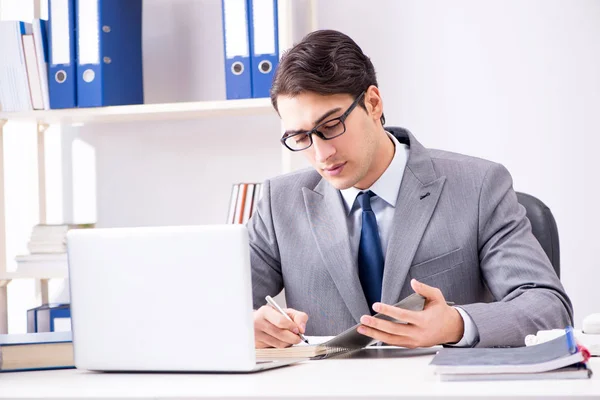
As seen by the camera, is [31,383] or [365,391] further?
→ [31,383]

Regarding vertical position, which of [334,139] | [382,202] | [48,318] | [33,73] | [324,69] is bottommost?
[48,318]

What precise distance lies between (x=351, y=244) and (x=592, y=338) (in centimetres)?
66

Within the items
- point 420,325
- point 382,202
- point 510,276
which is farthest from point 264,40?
point 420,325

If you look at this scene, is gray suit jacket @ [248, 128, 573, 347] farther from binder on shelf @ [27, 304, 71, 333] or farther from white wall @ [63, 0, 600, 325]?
binder on shelf @ [27, 304, 71, 333]

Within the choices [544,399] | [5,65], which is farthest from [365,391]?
[5,65]

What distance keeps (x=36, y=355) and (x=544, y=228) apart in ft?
3.90

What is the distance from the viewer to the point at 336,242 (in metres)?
1.93

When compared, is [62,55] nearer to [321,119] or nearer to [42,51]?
[42,51]

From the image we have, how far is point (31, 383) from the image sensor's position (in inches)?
49.3

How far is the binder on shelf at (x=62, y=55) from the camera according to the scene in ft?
9.13

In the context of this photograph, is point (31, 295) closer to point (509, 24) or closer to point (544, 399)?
point (509, 24)

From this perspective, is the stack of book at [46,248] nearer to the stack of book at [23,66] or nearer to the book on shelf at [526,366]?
the stack of book at [23,66]

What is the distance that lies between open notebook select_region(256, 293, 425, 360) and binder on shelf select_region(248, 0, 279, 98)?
1.36 m

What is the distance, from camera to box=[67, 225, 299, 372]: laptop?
1.22m
